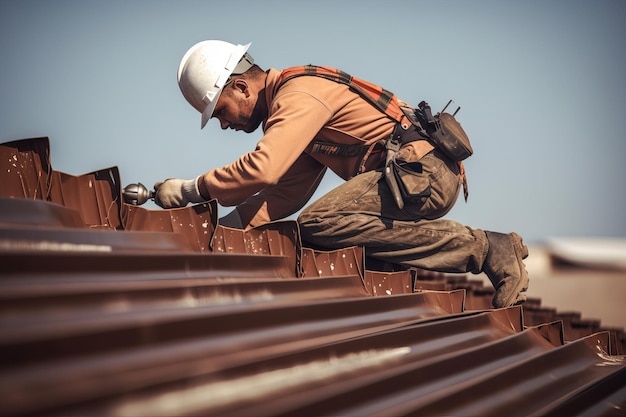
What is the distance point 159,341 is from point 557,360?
1384 mm

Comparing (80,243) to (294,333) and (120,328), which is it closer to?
(120,328)

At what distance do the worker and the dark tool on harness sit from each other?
72 mm

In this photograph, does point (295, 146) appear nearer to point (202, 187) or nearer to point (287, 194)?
point (202, 187)

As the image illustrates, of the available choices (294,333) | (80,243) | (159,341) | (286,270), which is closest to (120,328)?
(159,341)

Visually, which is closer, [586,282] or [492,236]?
A: [492,236]

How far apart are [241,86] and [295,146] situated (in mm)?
703

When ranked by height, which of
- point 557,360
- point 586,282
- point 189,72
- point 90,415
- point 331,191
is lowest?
point 586,282

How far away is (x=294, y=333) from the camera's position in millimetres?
1681

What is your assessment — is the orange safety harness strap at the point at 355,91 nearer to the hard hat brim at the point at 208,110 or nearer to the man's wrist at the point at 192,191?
the hard hat brim at the point at 208,110

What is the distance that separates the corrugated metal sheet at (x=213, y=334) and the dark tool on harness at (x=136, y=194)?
3.54 ft

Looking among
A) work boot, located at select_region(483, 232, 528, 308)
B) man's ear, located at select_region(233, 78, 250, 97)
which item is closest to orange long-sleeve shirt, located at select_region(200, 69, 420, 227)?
man's ear, located at select_region(233, 78, 250, 97)

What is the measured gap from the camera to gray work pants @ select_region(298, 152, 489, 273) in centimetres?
350

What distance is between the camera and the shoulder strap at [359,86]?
3453 mm

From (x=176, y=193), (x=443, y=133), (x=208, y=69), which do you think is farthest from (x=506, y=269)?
(x=208, y=69)
